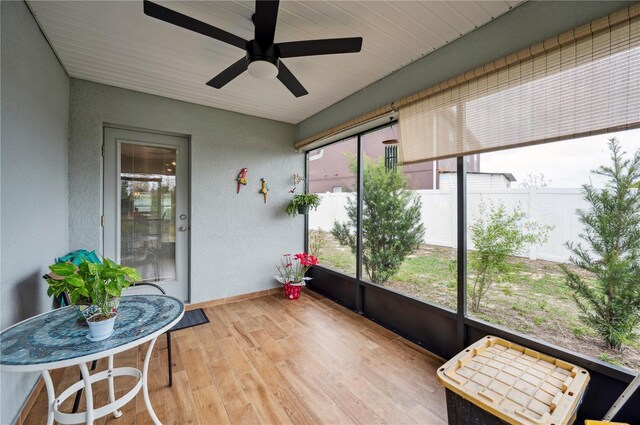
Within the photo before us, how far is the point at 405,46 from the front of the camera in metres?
2.02

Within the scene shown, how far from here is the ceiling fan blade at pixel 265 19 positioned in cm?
122

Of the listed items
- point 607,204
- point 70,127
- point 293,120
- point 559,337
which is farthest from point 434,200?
point 70,127

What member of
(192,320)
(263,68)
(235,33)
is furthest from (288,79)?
(192,320)

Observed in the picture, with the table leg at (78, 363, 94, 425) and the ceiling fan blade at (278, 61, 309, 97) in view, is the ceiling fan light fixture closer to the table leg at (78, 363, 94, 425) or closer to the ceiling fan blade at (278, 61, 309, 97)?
the ceiling fan blade at (278, 61, 309, 97)

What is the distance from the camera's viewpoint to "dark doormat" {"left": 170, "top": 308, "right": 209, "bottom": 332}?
8.72 feet

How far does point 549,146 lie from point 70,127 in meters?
3.94

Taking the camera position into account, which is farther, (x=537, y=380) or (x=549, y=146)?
(x=549, y=146)

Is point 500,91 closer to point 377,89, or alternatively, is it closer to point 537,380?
point 377,89

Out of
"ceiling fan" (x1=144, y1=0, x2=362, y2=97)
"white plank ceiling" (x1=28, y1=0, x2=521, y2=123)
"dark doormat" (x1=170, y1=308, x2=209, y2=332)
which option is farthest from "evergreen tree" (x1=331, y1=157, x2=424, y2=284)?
"dark doormat" (x1=170, y1=308, x2=209, y2=332)

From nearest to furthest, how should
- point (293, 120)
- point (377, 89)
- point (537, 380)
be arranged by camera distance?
point (537, 380) → point (377, 89) → point (293, 120)

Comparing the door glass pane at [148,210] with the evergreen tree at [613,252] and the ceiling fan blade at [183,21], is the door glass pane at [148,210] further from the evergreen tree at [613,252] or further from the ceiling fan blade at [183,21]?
the evergreen tree at [613,252]

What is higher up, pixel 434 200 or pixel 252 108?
pixel 252 108

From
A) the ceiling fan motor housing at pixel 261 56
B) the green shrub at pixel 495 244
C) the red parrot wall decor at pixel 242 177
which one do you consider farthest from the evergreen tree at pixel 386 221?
the ceiling fan motor housing at pixel 261 56

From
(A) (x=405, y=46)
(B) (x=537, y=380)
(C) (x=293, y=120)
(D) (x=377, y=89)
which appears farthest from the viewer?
(C) (x=293, y=120)
